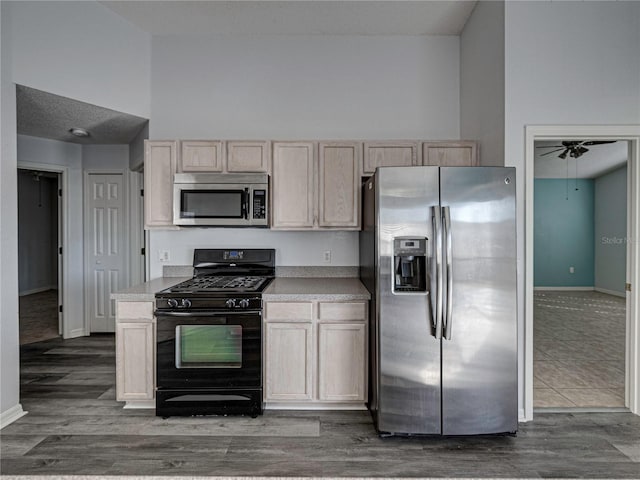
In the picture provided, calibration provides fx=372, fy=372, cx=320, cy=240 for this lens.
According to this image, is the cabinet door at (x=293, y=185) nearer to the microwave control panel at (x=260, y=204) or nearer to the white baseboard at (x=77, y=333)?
the microwave control panel at (x=260, y=204)

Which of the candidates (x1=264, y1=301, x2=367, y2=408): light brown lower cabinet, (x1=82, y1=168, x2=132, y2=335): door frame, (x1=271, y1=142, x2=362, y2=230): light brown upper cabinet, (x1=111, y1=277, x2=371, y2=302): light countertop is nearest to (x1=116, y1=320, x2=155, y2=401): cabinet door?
(x1=111, y1=277, x2=371, y2=302): light countertop

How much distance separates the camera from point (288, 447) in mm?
2398

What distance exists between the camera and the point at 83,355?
410cm

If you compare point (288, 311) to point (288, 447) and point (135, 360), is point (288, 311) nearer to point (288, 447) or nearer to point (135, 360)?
point (288, 447)

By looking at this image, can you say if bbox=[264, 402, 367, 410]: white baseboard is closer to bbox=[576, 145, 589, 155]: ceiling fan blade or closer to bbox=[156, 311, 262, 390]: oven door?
bbox=[156, 311, 262, 390]: oven door

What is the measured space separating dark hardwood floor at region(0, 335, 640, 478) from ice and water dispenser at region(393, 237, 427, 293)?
40.6 inches

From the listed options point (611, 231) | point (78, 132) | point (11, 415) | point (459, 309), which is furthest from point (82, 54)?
point (611, 231)

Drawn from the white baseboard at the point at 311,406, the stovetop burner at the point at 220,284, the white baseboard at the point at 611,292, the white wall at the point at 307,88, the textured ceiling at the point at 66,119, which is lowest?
the white baseboard at the point at 311,406

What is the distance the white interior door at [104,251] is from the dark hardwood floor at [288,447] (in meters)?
1.97

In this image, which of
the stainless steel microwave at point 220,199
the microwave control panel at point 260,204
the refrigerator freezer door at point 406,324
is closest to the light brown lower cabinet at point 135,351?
the stainless steel microwave at point 220,199

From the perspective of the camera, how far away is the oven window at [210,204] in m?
3.20

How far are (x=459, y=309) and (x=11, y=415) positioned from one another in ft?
10.8

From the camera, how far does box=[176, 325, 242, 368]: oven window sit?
276cm

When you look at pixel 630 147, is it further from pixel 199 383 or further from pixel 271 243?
pixel 199 383
